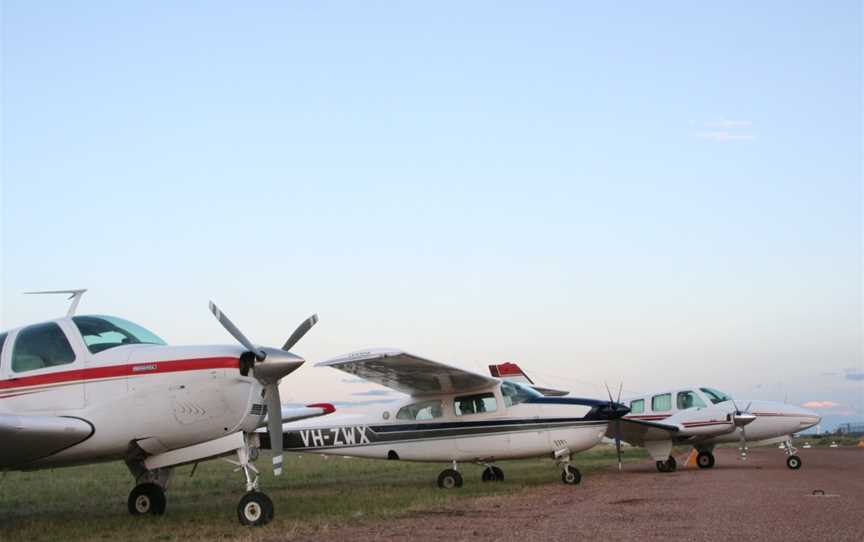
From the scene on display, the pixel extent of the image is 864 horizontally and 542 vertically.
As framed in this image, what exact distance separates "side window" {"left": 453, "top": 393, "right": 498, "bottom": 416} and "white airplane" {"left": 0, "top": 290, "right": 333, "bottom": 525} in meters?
8.19

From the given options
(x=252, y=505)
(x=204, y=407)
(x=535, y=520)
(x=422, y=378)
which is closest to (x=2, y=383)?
(x=204, y=407)

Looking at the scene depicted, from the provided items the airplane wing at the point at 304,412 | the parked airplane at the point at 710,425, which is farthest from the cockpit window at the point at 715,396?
the airplane wing at the point at 304,412

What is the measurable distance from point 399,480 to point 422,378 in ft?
12.4

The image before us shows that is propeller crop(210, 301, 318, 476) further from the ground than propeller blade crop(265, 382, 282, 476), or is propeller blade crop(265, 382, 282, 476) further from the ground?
propeller crop(210, 301, 318, 476)

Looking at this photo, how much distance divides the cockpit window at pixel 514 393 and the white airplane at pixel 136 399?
27.4 feet

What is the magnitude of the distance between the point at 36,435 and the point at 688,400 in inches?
782

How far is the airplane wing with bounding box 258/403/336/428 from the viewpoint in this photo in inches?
664

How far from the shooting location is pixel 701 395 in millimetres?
24688

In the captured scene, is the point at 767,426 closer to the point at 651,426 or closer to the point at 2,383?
the point at 651,426

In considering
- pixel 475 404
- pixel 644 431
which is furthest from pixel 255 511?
pixel 644 431

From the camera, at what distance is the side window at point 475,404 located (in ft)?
60.2

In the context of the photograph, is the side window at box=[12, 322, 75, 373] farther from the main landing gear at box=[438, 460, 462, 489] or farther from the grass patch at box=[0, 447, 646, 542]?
the main landing gear at box=[438, 460, 462, 489]

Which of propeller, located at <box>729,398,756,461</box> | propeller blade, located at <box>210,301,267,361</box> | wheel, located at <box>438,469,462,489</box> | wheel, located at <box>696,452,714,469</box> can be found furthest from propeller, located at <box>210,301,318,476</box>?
wheel, located at <box>696,452,714,469</box>

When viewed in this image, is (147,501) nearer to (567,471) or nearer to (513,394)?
(513,394)
